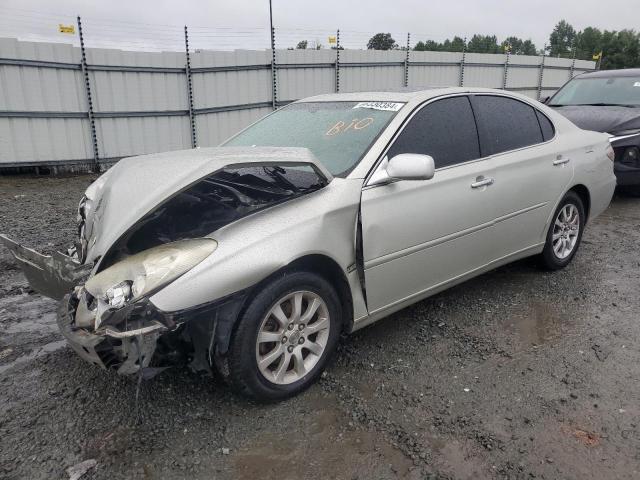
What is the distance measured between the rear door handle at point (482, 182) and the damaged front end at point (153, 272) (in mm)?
1178

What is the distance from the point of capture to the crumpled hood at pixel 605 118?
6.85 m

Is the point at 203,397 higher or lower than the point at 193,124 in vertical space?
lower

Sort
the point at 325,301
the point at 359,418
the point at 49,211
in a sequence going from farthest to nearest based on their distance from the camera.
A: the point at 49,211, the point at 325,301, the point at 359,418

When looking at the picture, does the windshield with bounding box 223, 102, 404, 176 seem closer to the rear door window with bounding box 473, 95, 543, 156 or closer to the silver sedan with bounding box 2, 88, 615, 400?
the silver sedan with bounding box 2, 88, 615, 400

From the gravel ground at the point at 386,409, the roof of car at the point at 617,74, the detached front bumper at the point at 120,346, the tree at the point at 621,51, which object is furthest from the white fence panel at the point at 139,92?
the tree at the point at 621,51

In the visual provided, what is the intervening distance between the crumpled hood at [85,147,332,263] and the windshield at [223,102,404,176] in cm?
34

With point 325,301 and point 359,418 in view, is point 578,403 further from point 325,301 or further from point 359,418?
point 325,301

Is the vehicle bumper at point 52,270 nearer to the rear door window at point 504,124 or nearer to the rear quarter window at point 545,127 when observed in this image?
the rear door window at point 504,124

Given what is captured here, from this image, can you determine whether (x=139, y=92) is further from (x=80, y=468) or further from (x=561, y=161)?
(x=80, y=468)

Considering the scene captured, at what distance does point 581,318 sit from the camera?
145 inches

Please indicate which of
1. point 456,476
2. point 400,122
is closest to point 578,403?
point 456,476

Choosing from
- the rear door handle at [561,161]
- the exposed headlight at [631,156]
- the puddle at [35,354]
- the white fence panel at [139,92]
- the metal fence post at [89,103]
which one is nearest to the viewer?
the puddle at [35,354]

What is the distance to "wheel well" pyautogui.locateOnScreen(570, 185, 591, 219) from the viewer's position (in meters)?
4.46

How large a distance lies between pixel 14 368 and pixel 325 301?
6.20 ft
